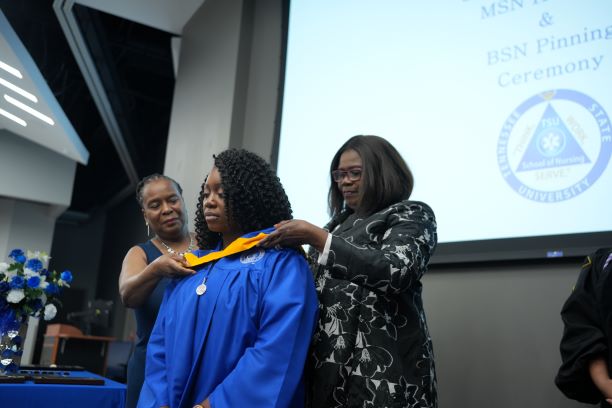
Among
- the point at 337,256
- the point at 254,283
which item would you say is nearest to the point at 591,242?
the point at 337,256

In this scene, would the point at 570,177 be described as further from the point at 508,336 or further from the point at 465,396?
the point at 465,396

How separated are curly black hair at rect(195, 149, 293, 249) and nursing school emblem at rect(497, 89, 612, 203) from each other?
972mm

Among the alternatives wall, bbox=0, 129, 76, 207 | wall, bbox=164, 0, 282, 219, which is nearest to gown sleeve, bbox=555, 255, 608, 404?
wall, bbox=164, 0, 282, 219

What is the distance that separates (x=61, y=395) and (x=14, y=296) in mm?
503

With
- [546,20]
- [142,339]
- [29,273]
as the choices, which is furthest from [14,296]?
[546,20]

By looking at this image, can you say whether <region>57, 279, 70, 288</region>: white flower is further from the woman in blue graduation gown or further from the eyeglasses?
the eyeglasses

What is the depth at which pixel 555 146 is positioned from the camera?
2.10m

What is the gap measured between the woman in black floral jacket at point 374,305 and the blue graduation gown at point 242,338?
0.09m

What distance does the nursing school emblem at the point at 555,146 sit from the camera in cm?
199

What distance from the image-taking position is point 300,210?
299cm

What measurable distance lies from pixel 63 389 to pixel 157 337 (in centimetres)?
73

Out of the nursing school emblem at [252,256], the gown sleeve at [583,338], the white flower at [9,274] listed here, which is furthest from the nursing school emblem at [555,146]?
the white flower at [9,274]

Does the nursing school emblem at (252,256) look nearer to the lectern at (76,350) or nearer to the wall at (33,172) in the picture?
the lectern at (76,350)

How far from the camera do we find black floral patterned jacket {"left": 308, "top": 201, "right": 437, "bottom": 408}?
56.0 inches
